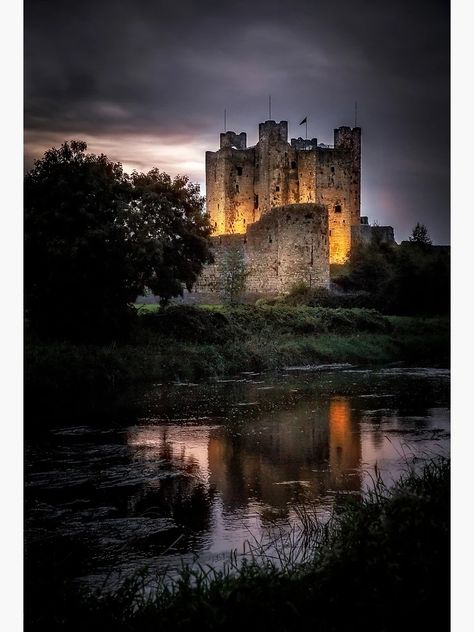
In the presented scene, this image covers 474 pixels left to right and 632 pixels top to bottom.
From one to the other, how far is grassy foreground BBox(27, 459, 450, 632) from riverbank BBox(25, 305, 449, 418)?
1.47 metres

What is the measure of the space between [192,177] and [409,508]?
3.24 metres

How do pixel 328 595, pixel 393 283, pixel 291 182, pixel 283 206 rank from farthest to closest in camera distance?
pixel 291 182
pixel 283 206
pixel 393 283
pixel 328 595

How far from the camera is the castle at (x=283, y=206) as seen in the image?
9.35 metres

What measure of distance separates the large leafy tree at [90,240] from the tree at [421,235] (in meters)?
1.75

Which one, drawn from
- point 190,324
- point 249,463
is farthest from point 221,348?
point 249,463

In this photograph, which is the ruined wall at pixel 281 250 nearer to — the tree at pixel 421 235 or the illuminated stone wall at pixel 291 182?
the illuminated stone wall at pixel 291 182

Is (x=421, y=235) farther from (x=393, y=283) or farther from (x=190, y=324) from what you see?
(x=190, y=324)

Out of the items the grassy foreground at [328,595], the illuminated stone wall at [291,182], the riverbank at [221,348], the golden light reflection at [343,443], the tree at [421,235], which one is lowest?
the grassy foreground at [328,595]

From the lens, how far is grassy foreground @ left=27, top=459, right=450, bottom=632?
3047mm

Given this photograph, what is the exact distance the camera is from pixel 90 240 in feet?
16.9

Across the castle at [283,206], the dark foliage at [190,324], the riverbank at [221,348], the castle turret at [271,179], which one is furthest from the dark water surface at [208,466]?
the castle turret at [271,179]

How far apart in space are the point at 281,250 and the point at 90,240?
29.9 ft

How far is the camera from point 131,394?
6680mm
